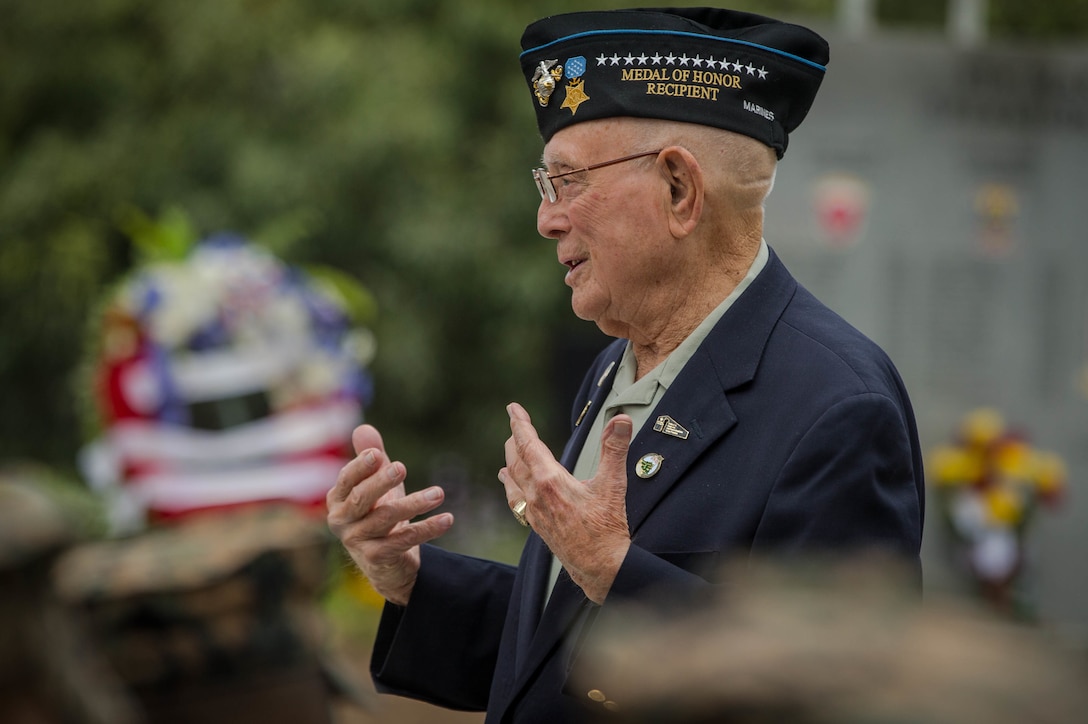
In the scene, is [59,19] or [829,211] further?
[59,19]

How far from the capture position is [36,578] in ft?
4.13

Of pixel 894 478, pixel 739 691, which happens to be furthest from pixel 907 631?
pixel 894 478

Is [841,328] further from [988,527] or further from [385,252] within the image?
[385,252]

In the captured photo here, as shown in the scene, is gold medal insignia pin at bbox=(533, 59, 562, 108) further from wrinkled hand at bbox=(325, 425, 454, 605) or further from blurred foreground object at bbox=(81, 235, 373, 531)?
blurred foreground object at bbox=(81, 235, 373, 531)

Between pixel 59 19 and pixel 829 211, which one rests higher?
pixel 59 19

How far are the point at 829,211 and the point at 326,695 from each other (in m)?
4.47

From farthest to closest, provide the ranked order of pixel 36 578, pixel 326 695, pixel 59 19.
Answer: pixel 59 19, pixel 326 695, pixel 36 578

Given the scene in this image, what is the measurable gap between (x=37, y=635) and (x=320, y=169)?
10087 millimetres

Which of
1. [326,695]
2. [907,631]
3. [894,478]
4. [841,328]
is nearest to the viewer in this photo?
[907,631]

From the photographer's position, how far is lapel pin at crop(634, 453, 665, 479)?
2.35 m

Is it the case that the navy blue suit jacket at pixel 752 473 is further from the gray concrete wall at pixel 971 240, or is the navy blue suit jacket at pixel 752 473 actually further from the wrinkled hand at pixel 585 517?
the gray concrete wall at pixel 971 240

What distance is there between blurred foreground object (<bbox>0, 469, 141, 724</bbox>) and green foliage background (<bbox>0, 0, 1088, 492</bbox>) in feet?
31.0

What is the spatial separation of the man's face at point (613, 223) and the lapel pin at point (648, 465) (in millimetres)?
322

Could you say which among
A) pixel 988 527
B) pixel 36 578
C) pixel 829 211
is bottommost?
pixel 988 527
